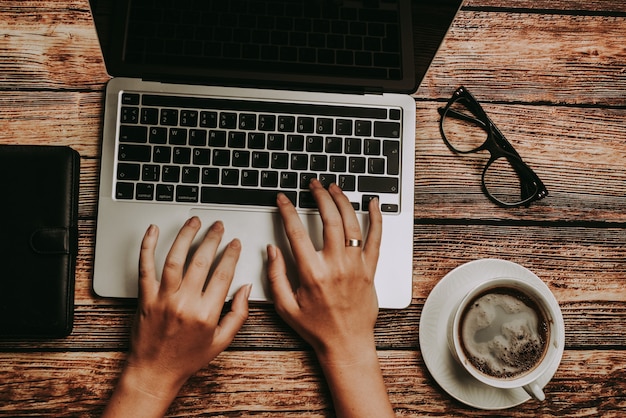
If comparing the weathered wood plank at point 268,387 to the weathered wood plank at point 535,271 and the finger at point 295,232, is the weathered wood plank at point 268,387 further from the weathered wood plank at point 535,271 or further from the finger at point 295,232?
the finger at point 295,232

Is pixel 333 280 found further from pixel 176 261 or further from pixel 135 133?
pixel 135 133

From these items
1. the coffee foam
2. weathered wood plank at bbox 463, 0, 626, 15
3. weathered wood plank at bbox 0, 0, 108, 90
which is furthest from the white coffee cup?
weathered wood plank at bbox 0, 0, 108, 90

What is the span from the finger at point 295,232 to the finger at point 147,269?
17 centimetres

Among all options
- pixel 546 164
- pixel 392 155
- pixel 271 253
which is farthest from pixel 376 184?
pixel 546 164

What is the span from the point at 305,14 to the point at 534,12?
1.28 ft

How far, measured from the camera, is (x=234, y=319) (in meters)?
0.74

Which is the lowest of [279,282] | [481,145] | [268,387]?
[268,387]


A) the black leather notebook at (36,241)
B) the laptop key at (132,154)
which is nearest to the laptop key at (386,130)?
the laptop key at (132,154)

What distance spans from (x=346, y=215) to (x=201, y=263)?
20 centimetres

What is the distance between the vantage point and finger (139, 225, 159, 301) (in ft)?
2.35

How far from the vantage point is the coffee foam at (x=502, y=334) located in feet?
2.39

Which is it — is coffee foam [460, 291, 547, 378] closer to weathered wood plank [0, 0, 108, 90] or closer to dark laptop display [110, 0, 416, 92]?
dark laptop display [110, 0, 416, 92]

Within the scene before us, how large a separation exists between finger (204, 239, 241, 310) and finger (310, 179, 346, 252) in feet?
0.40

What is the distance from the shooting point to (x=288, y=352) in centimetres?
78
